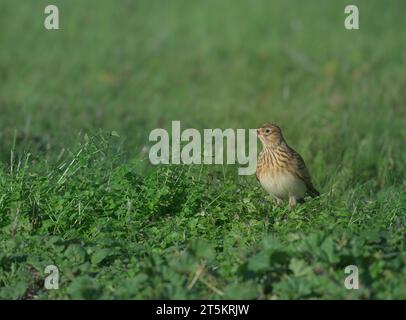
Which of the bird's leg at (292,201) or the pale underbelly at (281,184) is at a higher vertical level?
the pale underbelly at (281,184)

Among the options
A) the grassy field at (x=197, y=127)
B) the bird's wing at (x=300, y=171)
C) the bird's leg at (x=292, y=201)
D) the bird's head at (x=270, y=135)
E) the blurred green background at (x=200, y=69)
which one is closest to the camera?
the grassy field at (x=197, y=127)

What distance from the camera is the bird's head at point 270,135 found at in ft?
25.1

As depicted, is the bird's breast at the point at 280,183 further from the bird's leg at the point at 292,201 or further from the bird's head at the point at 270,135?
the bird's head at the point at 270,135

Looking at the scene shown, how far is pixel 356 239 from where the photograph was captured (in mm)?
5852

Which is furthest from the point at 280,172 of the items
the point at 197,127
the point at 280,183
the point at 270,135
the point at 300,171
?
the point at 197,127

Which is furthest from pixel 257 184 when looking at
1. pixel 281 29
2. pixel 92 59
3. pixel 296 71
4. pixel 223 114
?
pixel 281 29

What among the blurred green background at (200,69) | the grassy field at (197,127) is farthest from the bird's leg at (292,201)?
the blurred green background at (200,69)

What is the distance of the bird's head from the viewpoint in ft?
25.1

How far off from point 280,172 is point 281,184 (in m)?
0.10

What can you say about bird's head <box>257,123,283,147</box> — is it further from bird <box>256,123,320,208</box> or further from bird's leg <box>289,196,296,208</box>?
bird's leg <box>289,196,296,208</box>

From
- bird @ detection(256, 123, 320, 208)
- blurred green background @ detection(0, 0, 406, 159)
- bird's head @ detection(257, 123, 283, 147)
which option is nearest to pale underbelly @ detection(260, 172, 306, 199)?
bird @ detection(256, 123, 320, 208)

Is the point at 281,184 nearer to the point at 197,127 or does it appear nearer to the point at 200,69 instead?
the point at 197,127

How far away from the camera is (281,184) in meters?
7.38

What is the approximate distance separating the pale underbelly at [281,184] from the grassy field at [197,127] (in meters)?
Answer: 0.11
